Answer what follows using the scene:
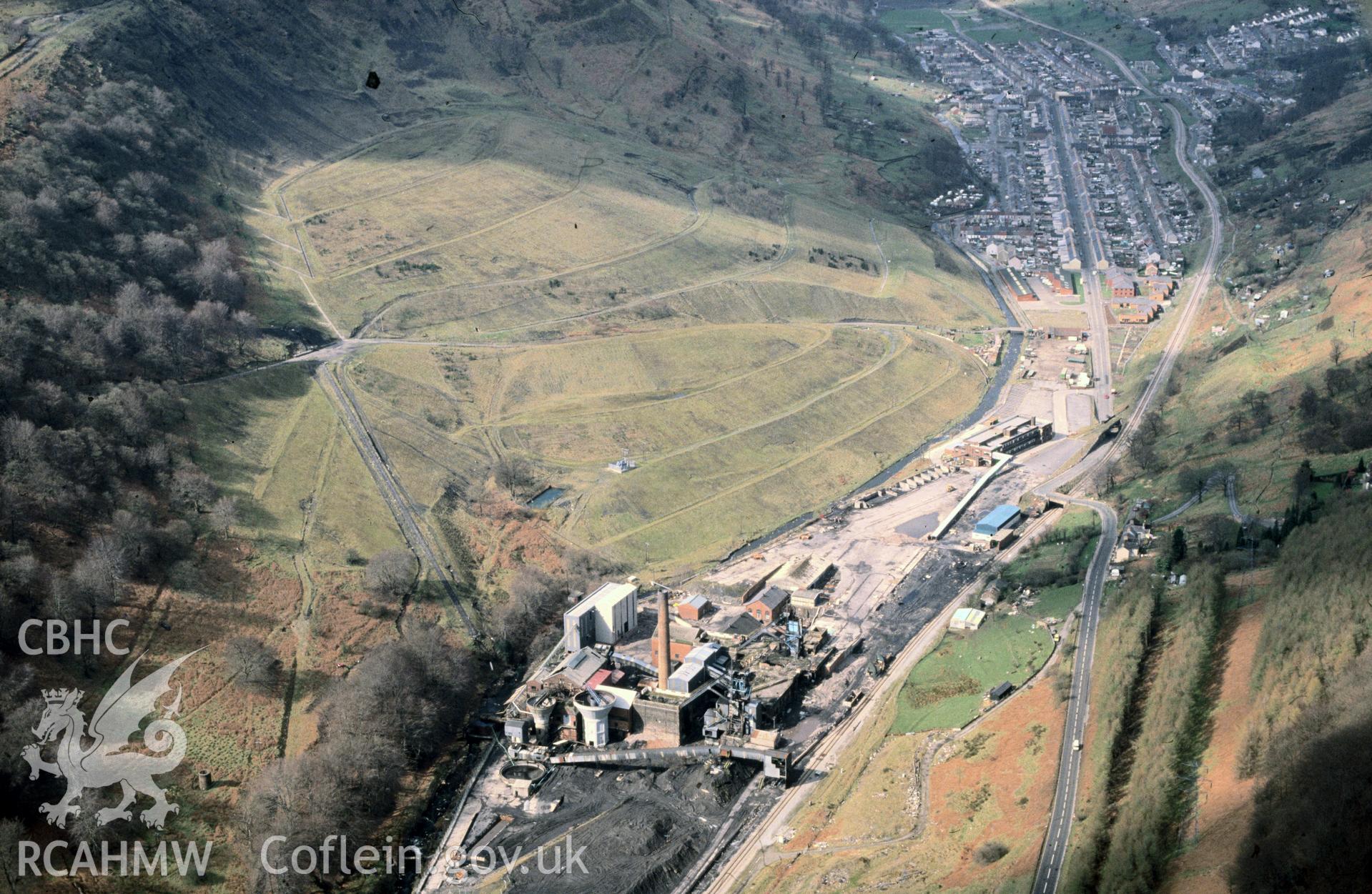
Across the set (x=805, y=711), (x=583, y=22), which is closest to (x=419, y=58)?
(x=583, y=22)

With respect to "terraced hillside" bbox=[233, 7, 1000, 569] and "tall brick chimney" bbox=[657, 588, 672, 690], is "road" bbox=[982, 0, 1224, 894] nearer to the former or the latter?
"terraced hillside" bbox=[233, 7, 1000, 569]

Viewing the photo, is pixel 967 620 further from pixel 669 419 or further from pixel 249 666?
pixel 249 666

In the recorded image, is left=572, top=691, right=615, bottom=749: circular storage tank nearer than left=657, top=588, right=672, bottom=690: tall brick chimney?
Yes

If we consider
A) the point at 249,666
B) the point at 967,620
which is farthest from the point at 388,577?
the point at 967,620

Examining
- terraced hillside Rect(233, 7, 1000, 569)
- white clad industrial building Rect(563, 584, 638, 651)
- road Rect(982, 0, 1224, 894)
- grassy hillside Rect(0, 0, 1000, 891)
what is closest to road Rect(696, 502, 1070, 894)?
road Rect(982, 0, 1224, 894)

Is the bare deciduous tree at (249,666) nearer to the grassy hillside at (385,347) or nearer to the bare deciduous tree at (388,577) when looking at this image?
the grassy hillside at (385,347)

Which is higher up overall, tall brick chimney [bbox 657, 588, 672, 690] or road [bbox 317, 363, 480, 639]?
road [bbox 317, 363, 480, 639]

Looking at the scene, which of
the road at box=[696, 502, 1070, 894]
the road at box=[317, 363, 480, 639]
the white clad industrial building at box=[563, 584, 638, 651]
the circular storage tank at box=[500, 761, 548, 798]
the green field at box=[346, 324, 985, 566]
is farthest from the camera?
the green field at box=[346, 324, 985, 566]

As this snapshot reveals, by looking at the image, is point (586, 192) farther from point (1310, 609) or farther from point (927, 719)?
point (1310, 609)
